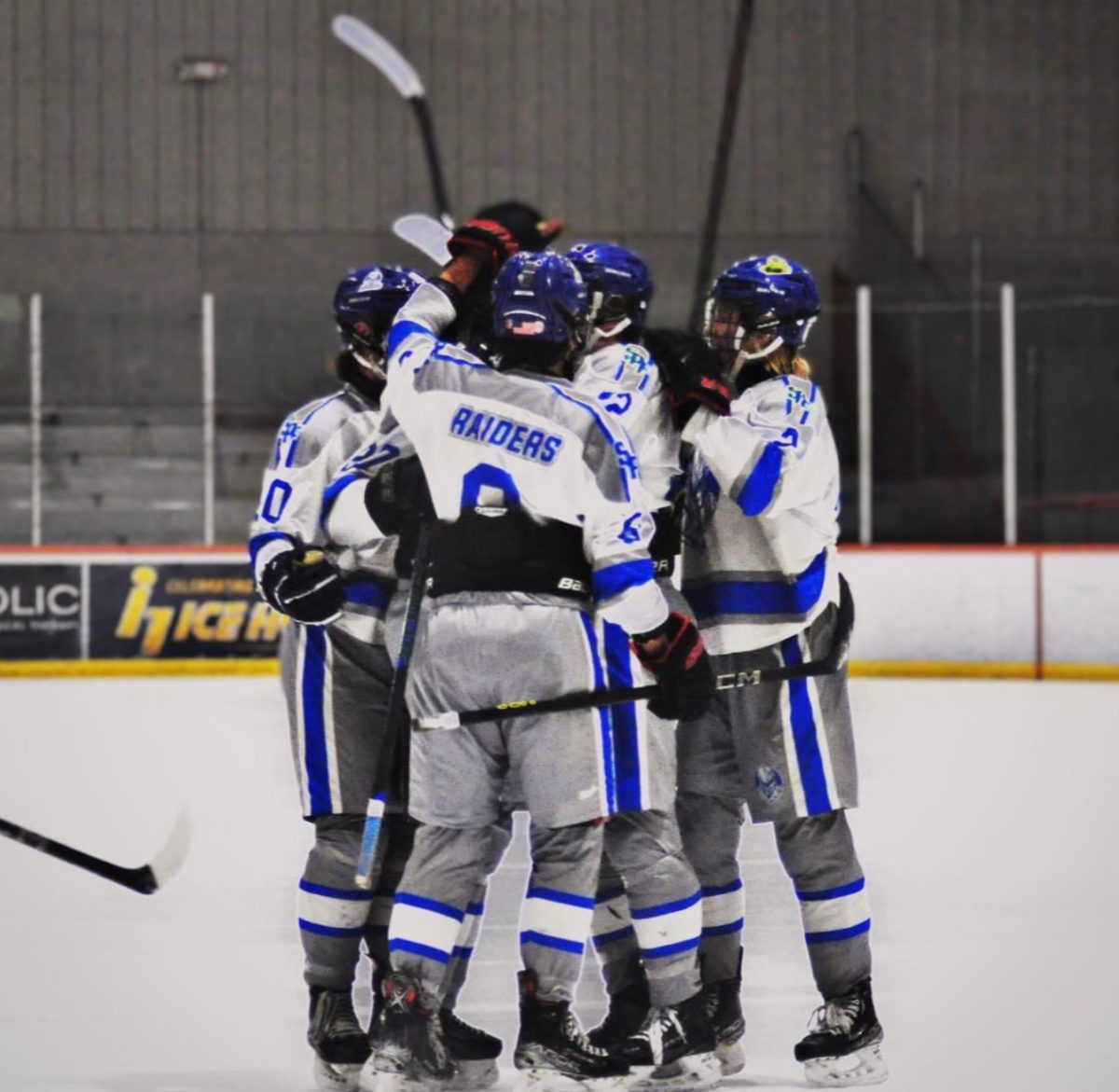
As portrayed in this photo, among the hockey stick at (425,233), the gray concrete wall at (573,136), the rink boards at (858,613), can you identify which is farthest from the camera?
the gray concrete wall at (573,136)

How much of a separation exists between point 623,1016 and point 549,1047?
0.93ft

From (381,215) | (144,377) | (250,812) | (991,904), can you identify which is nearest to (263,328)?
(144,377)

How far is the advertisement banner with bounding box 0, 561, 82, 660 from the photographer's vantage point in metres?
10.6

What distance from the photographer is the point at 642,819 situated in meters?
3.37

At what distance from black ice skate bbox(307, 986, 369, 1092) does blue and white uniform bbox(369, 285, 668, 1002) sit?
26 centimetres

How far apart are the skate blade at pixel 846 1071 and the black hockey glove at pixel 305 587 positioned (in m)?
0.99

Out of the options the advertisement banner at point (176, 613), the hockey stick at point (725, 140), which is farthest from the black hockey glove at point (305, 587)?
the hockey stick at point (725, 140)

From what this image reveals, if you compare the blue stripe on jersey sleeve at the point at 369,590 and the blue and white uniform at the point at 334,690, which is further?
the blue stripe on jersey sleeve at the point at 369,590

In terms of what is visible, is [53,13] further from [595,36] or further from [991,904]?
[991,904]

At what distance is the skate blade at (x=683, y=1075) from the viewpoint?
133 inches

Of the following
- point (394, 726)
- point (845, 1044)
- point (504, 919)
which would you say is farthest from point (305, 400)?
point (845, 1044)

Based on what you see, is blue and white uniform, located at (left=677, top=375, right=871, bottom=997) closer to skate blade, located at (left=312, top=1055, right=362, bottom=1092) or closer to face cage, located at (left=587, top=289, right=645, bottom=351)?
face cage, located at (left=587, top=289, right=645, bottom=351)

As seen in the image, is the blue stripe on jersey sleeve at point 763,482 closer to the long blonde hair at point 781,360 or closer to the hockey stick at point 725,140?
the long blonde hair at point 781,360

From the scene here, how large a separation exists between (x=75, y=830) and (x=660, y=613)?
129 inches
